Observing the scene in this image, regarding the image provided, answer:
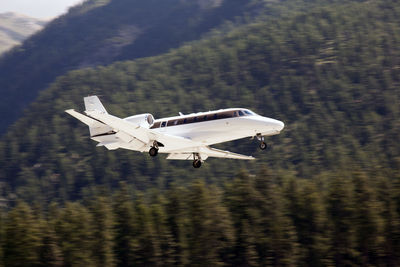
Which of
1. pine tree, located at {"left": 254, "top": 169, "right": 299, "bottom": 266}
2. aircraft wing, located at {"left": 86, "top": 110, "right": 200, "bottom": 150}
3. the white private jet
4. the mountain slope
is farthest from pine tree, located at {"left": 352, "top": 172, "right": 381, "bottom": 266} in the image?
the mountain slope

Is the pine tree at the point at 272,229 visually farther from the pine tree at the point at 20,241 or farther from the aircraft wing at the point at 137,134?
the aircraft wing at the point at 137,134

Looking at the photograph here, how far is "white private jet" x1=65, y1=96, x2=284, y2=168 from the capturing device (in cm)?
3828

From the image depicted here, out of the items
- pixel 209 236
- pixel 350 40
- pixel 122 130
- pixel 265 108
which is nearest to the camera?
pixel 122 130

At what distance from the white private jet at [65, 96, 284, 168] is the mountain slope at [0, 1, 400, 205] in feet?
296

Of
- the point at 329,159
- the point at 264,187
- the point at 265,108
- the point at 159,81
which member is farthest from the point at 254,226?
the point at 159,81

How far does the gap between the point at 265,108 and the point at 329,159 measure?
3634 centimetres

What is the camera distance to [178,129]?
40000 millimetres

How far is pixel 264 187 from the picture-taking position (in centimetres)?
7644

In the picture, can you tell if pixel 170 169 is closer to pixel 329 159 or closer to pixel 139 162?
pixel 139 162

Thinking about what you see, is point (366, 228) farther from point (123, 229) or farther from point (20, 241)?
point (20, 241)

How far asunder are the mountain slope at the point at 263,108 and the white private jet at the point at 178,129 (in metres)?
90.3

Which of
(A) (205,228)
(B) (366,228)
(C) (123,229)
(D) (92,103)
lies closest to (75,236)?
(C) (123,229)

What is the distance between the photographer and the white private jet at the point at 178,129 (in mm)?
38281

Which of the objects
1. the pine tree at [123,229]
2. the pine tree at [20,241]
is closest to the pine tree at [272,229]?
the pine tree at [123,229]
